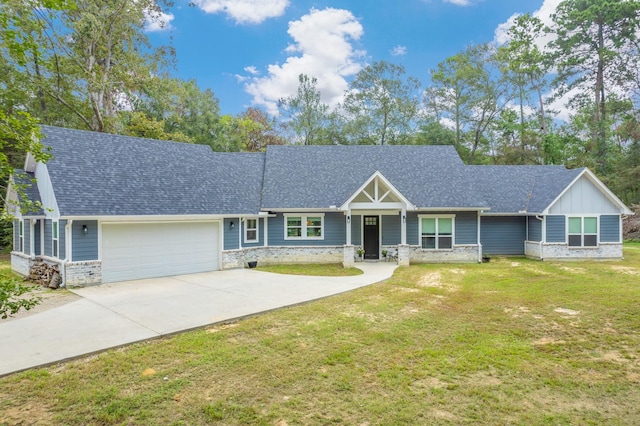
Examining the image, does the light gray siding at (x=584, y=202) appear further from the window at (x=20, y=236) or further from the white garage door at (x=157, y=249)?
the window at (x=20, y=236)

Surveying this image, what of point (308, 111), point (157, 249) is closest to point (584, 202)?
point (157, 249)

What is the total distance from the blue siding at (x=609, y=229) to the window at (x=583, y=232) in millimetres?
321

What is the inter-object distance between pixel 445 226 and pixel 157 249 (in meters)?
13.0

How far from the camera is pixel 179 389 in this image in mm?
4676

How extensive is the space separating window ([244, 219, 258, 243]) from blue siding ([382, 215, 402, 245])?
621cm

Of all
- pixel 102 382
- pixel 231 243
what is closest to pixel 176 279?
pixel 231 243

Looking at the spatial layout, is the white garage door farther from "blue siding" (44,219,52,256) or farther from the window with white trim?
"blue siding" (44,219,52,256)

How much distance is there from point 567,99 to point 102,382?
126 feet

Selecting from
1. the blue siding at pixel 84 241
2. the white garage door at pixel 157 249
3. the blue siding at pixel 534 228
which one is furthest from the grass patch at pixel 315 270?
the blue siding at pixel 534 228

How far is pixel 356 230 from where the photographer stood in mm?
16516

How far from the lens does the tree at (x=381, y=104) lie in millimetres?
31875

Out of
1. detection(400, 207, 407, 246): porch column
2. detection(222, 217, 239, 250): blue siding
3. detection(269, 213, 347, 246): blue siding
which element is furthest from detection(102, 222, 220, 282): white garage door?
detection(400, 207, 407, 246): porch column

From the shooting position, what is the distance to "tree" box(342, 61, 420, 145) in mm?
31875

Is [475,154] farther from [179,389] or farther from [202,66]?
[179,389]
